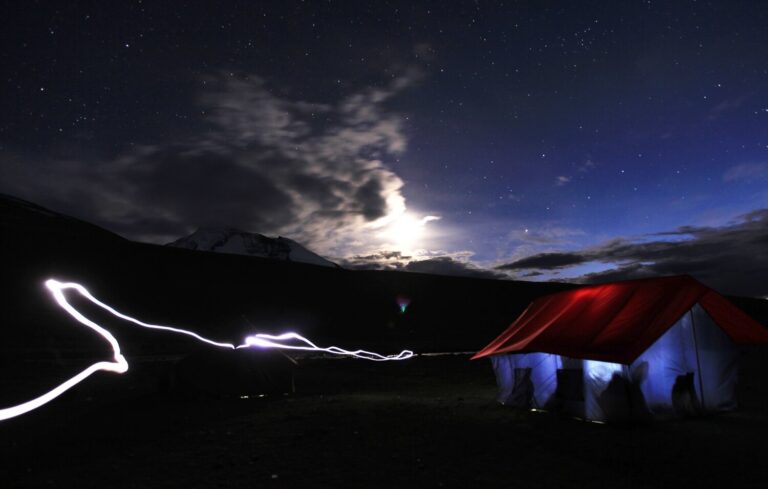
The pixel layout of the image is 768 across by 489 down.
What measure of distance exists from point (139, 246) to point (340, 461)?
6027 centimetres

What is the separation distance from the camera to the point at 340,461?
705 centimetres

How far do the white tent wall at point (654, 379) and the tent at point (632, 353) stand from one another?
0.8 inches

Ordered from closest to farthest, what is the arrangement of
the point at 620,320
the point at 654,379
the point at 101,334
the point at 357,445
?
1. the point at 357,445
2. the point at 654,379
3. the point at 620,320
4. the point at 101,334

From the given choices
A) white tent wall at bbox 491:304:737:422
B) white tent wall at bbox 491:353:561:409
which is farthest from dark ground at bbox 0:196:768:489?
white tent wall at bbox 491:353:561:409

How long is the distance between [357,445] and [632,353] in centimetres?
536

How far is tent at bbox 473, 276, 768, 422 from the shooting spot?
968 cm

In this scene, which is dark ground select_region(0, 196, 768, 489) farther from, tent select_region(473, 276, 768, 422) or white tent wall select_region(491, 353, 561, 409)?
white tent wall select_region(491, 353, 561, 409)

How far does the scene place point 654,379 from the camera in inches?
397

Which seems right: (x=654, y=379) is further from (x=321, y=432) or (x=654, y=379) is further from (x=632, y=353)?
(x=321, y=432)

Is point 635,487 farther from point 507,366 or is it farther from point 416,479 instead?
point 507,366

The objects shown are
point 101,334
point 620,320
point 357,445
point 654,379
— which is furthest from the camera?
point 101,334

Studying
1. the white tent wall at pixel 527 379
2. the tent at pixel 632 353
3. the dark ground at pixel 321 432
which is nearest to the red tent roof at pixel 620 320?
the tent at pixel 632 353

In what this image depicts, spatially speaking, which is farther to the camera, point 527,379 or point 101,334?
point 101,334

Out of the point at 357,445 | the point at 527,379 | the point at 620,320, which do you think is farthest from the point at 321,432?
the point at 620,320
